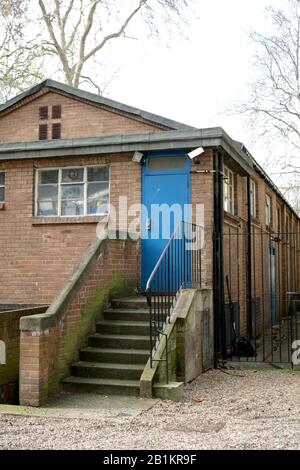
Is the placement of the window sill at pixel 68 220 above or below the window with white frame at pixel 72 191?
below

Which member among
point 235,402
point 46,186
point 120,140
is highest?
point 120,140

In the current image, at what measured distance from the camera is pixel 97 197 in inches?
444

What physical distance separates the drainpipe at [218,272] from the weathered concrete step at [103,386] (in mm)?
2839

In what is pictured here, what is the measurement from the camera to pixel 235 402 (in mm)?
7305

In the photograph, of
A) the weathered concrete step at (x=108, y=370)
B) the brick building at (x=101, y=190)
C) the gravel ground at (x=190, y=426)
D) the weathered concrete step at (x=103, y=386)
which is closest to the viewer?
the gravel ground at (x=190, y=426)

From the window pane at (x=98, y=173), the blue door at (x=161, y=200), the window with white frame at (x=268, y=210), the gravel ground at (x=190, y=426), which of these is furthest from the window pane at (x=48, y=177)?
the window with white frame at (x=268, y=210)

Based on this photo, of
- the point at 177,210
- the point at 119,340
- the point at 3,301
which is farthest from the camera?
the point at 3,301

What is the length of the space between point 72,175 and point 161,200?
206 cm

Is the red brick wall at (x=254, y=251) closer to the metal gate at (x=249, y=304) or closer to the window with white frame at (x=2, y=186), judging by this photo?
the metal gate at (x=249, y=304)

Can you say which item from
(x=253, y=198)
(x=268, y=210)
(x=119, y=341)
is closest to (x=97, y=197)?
(x=119, y=341)

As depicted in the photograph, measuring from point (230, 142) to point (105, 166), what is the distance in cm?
253

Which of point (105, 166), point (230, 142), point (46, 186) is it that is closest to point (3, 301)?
point (46, 186)

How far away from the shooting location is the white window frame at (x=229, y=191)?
12.1 meters
